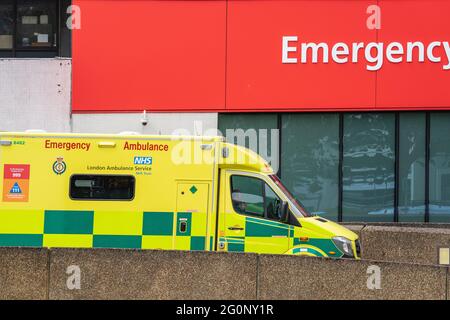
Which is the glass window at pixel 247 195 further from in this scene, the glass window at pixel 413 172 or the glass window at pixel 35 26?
the glass window at pixel 35 26

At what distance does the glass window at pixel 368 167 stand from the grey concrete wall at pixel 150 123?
300 cm

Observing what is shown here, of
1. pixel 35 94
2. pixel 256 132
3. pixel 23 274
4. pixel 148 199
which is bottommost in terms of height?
pixel 23 274

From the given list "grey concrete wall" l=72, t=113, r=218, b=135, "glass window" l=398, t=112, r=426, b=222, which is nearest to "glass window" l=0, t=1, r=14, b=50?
"grey concrete wall" l=72, t=113, r=218, b=135

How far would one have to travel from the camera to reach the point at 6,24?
16.2m

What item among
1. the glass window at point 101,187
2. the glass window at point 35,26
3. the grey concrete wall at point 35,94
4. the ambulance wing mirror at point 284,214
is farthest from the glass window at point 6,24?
the ambulance wing mirror at point 284,214

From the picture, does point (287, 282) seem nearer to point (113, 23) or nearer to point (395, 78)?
point (395, 78)

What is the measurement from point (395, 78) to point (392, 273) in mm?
8742

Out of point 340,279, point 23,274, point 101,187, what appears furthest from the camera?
point 101,187

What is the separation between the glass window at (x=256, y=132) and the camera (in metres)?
15.1

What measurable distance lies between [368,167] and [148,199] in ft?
22.3

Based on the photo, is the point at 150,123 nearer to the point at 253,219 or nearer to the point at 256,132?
the point at 256,132

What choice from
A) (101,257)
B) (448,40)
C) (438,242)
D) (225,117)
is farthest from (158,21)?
(101,257)

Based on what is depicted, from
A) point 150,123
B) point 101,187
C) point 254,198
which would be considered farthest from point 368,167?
point 101,187

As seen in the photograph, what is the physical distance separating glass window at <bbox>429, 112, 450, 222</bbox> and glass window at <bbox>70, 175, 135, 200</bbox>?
25.4 ft
